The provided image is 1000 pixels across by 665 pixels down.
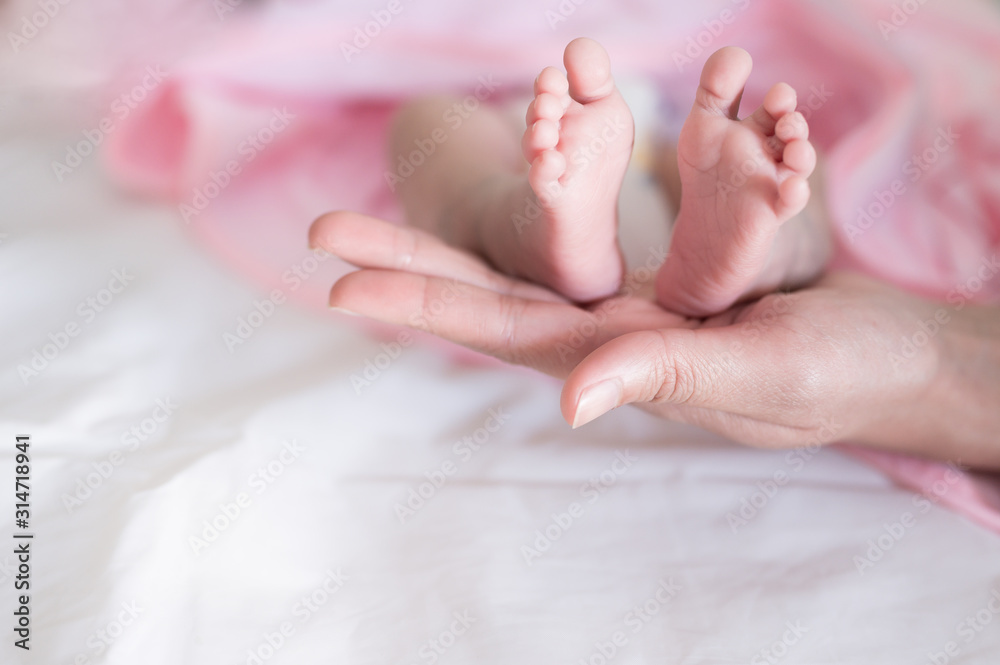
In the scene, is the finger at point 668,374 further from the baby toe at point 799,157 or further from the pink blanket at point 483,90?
the pink blanket at point 483,90

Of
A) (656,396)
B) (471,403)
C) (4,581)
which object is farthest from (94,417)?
(656,396)

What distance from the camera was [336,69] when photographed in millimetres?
1173

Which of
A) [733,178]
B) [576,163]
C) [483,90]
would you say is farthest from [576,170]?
[483,90]

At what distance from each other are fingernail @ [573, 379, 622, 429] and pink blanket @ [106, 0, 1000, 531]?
1.68 feet

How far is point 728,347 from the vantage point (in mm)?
619

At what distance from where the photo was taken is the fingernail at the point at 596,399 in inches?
22.6

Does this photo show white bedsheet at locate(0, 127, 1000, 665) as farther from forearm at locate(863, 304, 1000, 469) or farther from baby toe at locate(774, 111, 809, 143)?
baby toe at locate(774, 111, 809, 143)

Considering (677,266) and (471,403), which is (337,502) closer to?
(471,403)

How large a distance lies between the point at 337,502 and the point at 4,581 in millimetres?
274

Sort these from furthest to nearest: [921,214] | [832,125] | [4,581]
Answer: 1. [832,125]
2. [921,214]
3. [4,581]

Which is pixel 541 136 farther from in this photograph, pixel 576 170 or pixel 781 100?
pixel 781 100

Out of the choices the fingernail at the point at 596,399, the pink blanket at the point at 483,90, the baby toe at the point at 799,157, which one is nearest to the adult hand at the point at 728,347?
the fingernail at the point at 596,399

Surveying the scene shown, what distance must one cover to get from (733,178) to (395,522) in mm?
440

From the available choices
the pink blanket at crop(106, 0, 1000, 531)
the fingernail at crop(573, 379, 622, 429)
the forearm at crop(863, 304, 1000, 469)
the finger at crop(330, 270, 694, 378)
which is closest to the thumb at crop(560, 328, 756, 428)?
the fingernail at crop(573, 379, 622, 429)
